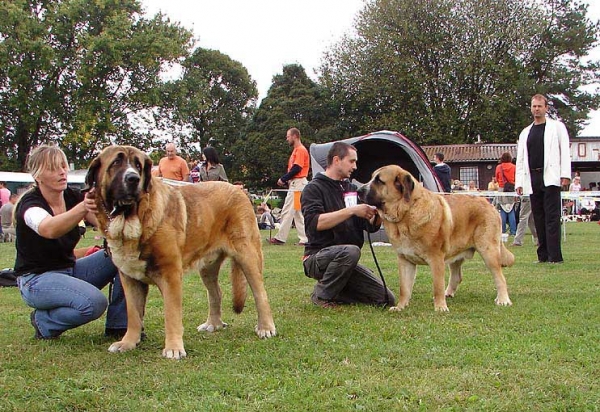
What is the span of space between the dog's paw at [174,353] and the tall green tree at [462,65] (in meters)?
31.5

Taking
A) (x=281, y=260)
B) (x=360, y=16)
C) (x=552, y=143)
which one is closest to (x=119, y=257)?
(x=281, y=260)

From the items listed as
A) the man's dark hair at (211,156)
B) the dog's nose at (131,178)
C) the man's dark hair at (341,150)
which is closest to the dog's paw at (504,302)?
the man's dark hair at (341,150)

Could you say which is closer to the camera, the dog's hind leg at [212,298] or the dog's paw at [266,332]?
the dog's paw at [266,332]

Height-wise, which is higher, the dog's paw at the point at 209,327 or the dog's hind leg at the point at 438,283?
the dog's hind leg at the point at 438,283

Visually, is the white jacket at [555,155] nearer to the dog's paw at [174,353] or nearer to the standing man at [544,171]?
the standing man at [544,171]

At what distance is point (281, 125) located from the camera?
36.4 metres

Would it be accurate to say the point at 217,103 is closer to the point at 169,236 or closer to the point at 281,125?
the point at 281,125

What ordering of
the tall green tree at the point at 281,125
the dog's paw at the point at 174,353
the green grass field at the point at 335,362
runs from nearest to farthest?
the green grass field at the point at 335,362
the dog's paw at the point at 174,353
the tall green tree at the point at 281,125

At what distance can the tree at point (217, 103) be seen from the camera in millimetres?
38875

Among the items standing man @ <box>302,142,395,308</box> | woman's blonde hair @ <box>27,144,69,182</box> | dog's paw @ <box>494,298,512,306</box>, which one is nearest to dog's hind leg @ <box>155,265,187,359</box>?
woman's blonde hair @ <box>27,144,69,182</box>

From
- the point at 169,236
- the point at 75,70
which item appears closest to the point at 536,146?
the point at 169,236

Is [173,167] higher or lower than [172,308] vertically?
higher

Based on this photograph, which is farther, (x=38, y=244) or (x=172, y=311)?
(x=38, y=244)

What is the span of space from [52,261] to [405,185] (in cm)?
294
